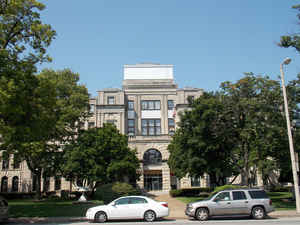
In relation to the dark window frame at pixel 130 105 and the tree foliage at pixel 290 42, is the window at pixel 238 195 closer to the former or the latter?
the tree foliage at pixel 290 42

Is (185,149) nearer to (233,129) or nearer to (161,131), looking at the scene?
(233,129)


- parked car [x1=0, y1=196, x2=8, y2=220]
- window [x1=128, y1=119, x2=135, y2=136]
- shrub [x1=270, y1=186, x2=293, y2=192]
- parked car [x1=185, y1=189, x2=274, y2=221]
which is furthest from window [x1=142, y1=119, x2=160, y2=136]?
parked car [x1=0, y1=196, x2=8, y2=220]

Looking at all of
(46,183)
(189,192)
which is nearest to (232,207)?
(189,192)

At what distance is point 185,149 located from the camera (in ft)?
96.1

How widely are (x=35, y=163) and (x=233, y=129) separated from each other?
934 inches

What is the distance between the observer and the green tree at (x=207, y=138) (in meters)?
25.4

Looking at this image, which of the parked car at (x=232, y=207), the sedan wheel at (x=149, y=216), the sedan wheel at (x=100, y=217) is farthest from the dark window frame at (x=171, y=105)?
the sedan wheel at (x=100, y=217)

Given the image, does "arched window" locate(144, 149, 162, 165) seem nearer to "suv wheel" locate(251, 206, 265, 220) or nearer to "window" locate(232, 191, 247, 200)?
"window" locate(232, 191, 247, 200)

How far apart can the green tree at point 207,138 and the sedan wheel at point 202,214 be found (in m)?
9.95

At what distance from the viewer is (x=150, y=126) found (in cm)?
5188

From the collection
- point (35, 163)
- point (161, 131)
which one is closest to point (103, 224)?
point (35, 163)

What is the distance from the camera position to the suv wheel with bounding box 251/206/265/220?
16188mm

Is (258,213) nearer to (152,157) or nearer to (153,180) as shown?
(153,180)

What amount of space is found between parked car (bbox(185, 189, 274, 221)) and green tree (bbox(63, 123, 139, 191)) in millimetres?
14937
